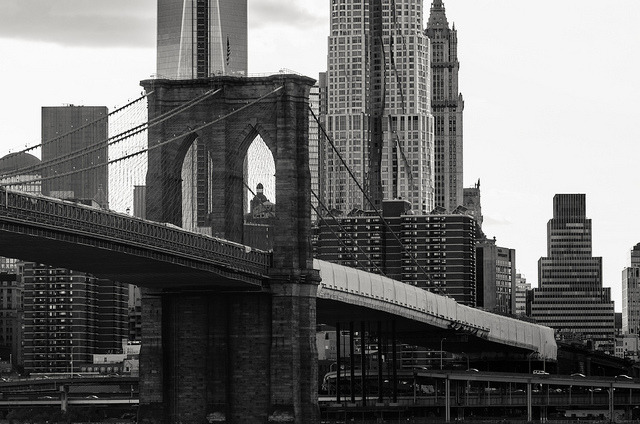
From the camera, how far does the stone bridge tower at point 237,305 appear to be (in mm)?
120500

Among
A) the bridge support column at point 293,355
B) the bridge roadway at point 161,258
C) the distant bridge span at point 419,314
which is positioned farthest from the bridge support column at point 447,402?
the bridge support column at point 293,355

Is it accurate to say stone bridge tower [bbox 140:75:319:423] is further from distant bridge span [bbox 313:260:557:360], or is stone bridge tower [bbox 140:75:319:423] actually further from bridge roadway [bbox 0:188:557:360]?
distant bridge span [bbox 313:260:557:360]

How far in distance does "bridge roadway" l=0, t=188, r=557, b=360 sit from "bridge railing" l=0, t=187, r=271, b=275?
4 cm

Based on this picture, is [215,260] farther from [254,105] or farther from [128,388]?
[128,388]

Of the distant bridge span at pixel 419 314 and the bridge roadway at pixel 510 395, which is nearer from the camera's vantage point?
the distant bridge span at pixel 419 314

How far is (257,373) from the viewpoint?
120812 millimetres

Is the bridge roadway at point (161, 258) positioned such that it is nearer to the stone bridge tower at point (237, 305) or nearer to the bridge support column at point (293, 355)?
the stone bridge tower at point (237, 305)

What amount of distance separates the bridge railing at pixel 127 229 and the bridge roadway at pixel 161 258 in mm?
43

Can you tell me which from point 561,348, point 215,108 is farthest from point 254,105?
point 561,348

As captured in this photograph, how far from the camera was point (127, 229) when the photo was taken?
347ft

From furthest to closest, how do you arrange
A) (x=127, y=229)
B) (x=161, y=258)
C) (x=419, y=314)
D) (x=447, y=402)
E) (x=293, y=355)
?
(x=447, y=402) < (x=419, y=314) < (x=293, y=355) < (x=161, y=258) < (x=127, y=229)

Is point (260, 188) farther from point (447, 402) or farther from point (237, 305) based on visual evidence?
point (447, 402)

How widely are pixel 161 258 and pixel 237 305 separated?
12.8m

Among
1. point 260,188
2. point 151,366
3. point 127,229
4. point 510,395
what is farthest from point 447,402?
point 127,229
